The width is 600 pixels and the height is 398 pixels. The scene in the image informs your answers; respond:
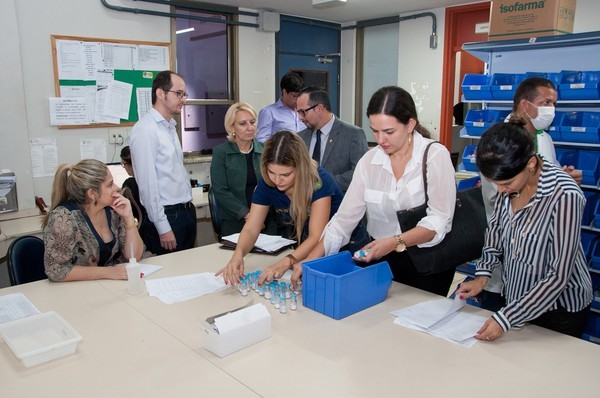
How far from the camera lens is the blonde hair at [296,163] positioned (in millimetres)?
2154

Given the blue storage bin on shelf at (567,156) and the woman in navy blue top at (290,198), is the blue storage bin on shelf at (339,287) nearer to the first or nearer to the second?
the woman in navy blue top at (290,198)

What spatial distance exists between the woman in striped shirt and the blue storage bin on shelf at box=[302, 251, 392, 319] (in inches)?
17.1

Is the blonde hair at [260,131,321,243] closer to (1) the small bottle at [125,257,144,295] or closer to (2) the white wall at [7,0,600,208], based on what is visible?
(1) the small bottle at [125,257,144,295]

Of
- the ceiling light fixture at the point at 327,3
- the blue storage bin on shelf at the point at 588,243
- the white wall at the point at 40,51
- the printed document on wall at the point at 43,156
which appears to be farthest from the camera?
the ceiling light fixture at the point at 327,3

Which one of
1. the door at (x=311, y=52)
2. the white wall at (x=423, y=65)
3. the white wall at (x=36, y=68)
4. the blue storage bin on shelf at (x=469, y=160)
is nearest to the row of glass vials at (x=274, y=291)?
the blue storage bin on shelf at (x=469, y=160)

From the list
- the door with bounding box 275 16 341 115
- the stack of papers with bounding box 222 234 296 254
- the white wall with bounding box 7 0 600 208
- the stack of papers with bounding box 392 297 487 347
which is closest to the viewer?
the stack of papers with bounding box 392 297 487 347

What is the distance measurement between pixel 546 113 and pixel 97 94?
3.55m

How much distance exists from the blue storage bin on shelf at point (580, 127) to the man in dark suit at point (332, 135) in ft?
4.20

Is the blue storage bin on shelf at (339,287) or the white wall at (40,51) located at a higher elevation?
the white wall at (40,51)

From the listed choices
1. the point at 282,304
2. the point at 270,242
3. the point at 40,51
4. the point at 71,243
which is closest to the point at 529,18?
the point at 270,242

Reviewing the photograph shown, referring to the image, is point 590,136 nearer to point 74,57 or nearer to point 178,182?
point 178,182

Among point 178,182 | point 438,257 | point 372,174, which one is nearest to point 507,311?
point 438,257

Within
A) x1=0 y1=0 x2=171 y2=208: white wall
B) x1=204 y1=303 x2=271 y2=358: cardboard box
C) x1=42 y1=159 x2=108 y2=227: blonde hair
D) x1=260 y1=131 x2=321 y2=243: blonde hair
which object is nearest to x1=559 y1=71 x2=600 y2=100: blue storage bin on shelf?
x1=260 y1=131 x2=321 y2=243: blonde hair

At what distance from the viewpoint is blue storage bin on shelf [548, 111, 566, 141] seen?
3.11 m
